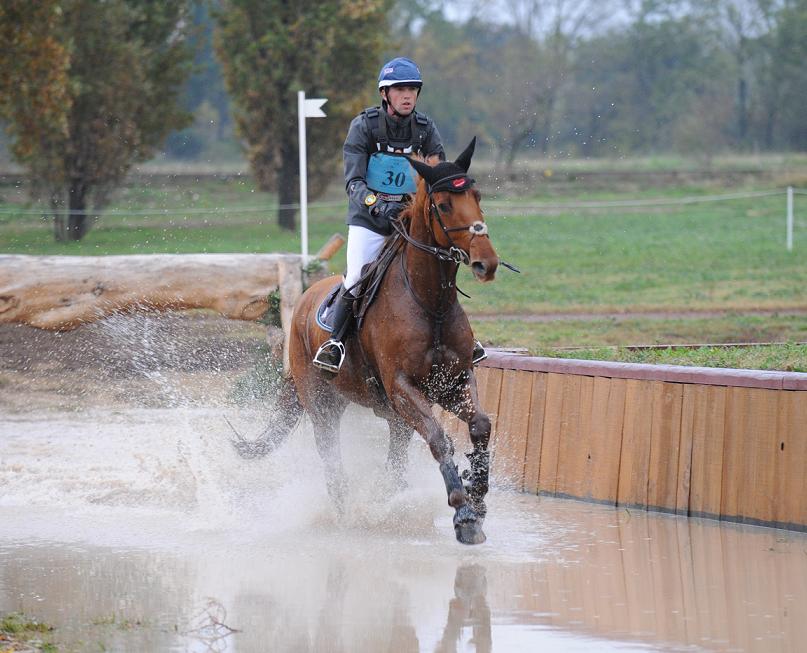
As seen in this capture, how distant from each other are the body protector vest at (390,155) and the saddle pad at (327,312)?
0.76 m

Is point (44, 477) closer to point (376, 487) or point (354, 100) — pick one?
point (376, 487)

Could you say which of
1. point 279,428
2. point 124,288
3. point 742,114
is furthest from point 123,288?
point 742,114

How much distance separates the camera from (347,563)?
743 cm

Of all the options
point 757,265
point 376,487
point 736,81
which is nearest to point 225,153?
point 736,81

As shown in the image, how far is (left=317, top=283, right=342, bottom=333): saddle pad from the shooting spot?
8773 millimetres

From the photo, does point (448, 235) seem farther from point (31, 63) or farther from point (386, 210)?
point (31, 63)

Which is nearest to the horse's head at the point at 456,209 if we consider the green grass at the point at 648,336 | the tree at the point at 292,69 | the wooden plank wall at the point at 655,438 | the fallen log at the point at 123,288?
the wooden plank wall at the point at 655,438

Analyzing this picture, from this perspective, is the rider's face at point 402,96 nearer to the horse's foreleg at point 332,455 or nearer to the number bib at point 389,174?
the number bib at point 389,174

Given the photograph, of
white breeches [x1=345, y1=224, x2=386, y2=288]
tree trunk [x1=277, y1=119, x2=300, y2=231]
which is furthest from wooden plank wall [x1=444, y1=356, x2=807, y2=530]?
tree trunk [x1=277, y1=119, x2=300, y2=231]

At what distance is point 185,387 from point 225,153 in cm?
5563

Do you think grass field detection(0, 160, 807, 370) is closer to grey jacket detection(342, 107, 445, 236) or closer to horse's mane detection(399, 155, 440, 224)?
grey jacket detection(342, 107, 445, 236)

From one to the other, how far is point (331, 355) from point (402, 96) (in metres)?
1.70

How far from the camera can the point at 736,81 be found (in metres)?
67.8

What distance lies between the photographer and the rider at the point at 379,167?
8156 mm
